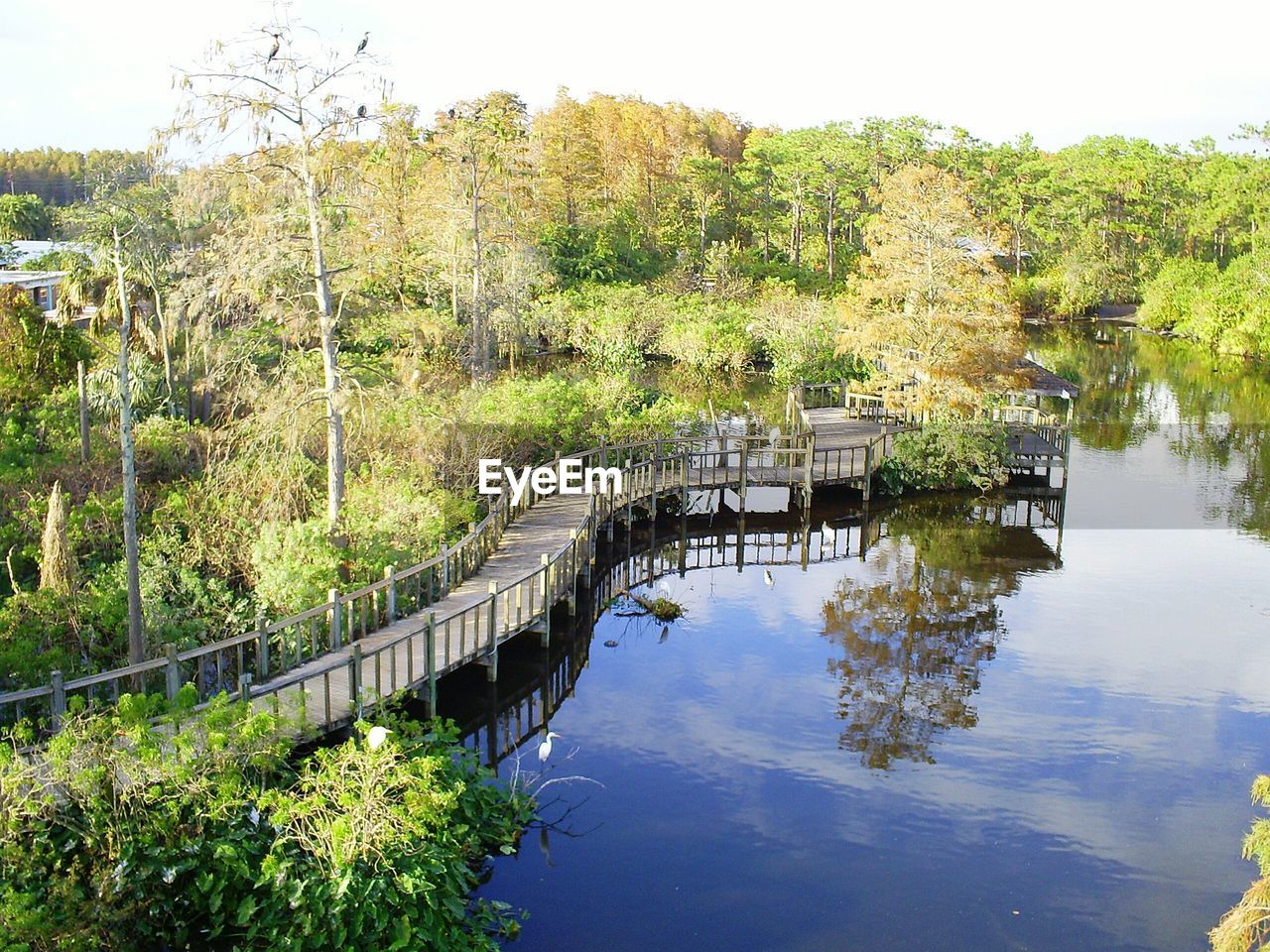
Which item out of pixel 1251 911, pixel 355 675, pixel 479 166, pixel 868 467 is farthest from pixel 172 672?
pixel 479 166

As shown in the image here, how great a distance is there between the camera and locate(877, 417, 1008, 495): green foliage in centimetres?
2891

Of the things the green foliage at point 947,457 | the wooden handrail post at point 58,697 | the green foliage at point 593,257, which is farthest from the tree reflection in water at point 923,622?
the green foliage at point 593,257

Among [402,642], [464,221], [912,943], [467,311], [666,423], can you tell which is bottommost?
[912,943]

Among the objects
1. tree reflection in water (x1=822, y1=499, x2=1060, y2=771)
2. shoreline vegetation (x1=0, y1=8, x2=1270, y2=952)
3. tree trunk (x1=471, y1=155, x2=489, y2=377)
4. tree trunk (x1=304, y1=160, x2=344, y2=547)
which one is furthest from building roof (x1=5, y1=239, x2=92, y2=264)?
tree reflection in water (x1=822, y1=499, x2=1060, y2=771)

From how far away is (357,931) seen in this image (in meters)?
10.5

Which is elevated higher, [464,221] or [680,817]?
[464,221]

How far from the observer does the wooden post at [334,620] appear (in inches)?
603

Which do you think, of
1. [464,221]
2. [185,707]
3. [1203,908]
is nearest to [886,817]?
[1203,908]

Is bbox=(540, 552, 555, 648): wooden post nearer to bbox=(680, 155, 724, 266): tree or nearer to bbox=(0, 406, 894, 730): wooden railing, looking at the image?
bbox=(0, 406, 894, 730): wooden railing

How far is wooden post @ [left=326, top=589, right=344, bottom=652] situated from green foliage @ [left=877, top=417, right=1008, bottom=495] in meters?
17.1

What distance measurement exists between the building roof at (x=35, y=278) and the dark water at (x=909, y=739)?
23.9 metres

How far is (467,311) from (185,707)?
32999mm

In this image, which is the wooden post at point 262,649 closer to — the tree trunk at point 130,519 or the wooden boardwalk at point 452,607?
the wooden boardwalk at point 452,607

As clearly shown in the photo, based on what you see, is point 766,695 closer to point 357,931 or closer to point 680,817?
point 680,817
